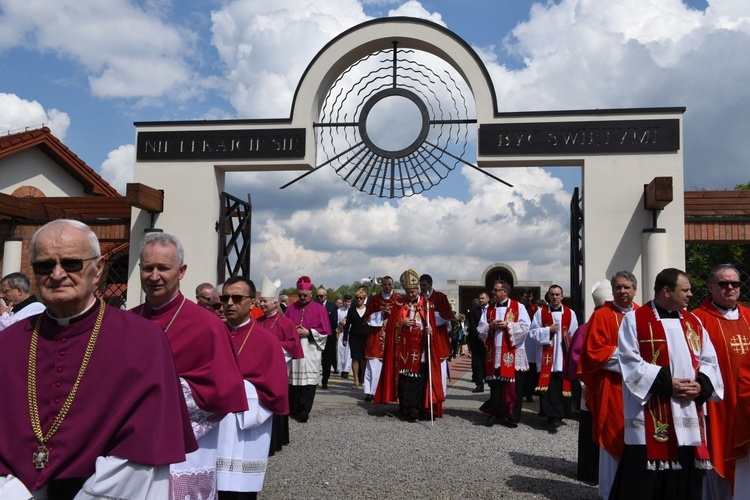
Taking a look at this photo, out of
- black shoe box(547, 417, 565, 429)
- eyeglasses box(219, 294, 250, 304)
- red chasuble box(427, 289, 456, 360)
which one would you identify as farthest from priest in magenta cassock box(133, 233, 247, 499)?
red chasuble box(427, 289, 456, 360)

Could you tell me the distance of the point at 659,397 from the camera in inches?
186

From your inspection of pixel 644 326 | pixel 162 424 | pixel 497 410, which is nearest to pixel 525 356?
pixel 497 410

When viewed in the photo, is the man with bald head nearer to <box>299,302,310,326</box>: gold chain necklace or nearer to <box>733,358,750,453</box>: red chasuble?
<box>733,358,750,453</box>: red chasuble

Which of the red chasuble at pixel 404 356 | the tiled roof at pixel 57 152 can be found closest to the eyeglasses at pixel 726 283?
the red chasuble at pixel 404 356

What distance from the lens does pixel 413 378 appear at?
1005 cm

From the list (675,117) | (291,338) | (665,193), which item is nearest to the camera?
(291,338)

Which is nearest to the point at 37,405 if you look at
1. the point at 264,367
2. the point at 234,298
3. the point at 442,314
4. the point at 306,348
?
the point at 264,367

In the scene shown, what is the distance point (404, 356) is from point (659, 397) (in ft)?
18.6

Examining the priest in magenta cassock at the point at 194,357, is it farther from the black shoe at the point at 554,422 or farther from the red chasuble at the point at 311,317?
the black shoe at the point at 554,422

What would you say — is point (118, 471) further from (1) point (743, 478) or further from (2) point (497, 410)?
(2) point (497, 410)

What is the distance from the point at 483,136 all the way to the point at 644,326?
5948 millimetres

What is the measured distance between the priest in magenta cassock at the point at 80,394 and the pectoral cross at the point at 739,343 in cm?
418

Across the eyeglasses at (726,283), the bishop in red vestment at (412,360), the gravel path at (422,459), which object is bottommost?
the gravel path at (422,459)

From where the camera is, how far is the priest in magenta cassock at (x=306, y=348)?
31.2 ft
